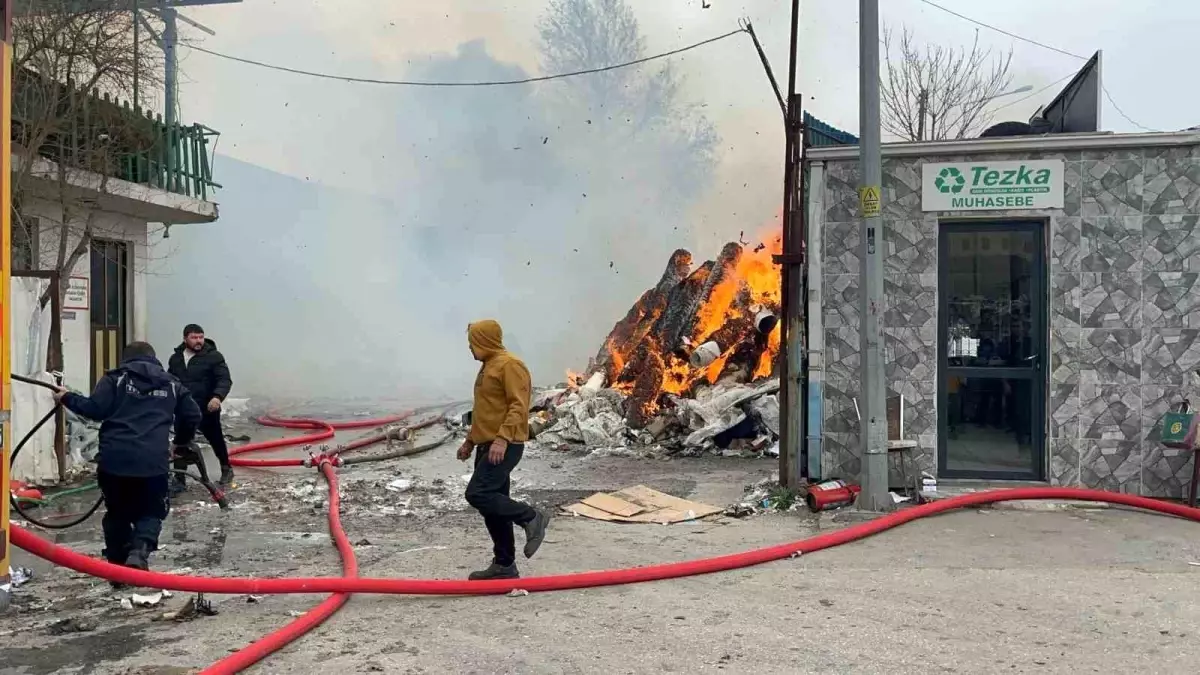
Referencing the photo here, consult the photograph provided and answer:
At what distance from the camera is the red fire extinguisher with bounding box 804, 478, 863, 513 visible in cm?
736

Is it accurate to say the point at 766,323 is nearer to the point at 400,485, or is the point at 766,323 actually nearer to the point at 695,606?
the point at 400,485

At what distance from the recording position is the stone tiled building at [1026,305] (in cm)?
771

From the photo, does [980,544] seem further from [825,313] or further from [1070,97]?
[1070,97]

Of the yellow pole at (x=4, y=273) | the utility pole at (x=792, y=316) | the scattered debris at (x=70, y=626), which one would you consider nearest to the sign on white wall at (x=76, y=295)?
the yellow pole at (x=4, y=273)

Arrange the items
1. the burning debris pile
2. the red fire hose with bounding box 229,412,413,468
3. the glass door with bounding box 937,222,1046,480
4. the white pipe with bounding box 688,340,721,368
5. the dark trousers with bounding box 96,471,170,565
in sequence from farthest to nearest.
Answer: the white pipe with bounding box 688,340,721,368 → the burning debris pile → the red fire hose with bounding box 229,412,413,468 → the glass door with bounding box 937,222,1046,480 → the dark trousers with bounding box 96,471,170,565

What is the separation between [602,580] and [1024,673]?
2.25m

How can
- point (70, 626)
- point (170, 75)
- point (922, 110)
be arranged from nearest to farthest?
point (70, 626)
point (170, 75)
point (922, 110)

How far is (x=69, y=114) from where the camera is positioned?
10094mm

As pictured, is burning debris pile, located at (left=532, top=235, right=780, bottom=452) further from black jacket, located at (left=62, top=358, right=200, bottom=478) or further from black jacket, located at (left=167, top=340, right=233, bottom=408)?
black jacket, located at (left=62, top=358, right=200, bottom=478)

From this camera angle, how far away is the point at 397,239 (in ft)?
84.3

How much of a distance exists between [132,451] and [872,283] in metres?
5.66

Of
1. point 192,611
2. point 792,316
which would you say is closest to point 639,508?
point 792,316

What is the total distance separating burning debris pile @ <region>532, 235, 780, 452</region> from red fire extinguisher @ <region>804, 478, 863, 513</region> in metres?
3.36

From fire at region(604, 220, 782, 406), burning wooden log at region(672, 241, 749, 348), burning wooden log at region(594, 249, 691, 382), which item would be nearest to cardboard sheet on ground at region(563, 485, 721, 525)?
fire at region(604, 220, 782, 406)
